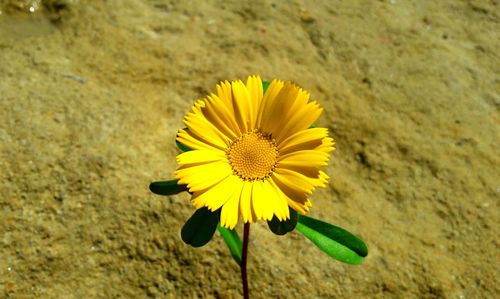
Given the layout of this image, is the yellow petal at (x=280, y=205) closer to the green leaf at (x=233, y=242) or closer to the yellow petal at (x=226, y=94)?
the yellow petal at (x=226, y=94)

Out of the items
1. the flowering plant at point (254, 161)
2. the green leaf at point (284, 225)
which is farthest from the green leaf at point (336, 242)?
→ the green leaf at point (284, 225)

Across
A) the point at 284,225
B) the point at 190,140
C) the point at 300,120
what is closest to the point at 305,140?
the point at 300,120

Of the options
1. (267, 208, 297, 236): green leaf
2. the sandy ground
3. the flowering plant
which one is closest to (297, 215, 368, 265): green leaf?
the flowering plant

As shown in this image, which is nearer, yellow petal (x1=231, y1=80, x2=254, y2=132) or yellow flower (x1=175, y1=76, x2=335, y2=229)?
yellow flower (x1=175, y1=76, x2=335, y2=229)

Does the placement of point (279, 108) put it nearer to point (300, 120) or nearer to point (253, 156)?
point (300, 120)

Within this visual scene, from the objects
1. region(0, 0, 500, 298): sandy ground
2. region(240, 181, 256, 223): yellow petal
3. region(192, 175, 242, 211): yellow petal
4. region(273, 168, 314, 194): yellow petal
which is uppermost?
region(273, 168, 314, 194): yellow petal

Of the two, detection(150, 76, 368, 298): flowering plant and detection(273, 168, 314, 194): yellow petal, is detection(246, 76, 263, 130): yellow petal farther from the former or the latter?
detection(273, 168, 314, 194): yellow petal

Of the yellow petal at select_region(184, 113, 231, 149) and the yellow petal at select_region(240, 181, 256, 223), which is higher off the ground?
the yellow petal at select_region(184, 113, 231, 149)
